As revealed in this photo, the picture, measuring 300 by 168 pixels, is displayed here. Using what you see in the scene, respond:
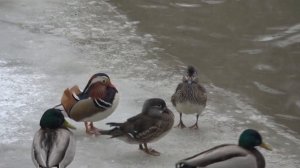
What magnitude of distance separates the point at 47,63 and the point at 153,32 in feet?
7.73

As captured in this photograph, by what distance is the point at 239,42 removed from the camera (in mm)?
11531

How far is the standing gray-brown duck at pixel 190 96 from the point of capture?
773 centimetres

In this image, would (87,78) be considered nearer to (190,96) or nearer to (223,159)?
(190,96)

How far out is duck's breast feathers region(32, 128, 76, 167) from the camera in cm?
579

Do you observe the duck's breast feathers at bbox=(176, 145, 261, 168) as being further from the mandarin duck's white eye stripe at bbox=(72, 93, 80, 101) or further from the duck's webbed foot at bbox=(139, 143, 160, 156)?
the mandarin duck's white eye stripe at bbox=(72, 93, 80, 101)

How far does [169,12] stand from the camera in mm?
13133

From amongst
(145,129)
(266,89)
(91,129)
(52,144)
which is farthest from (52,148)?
(266,89)

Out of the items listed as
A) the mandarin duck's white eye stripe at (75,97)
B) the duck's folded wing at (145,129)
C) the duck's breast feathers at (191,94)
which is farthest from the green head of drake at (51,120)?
the duck's breast feathers at (191,94)

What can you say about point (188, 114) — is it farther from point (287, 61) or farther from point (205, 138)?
point (287, 61)

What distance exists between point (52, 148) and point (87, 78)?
3.64 metres

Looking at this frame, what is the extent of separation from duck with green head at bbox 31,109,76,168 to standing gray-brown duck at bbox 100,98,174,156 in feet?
2.69

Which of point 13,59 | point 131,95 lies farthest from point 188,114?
point 13,59

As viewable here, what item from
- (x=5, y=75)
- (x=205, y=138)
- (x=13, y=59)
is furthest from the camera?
(x=13, y=59)

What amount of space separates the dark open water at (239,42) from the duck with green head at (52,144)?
10.0 ft
